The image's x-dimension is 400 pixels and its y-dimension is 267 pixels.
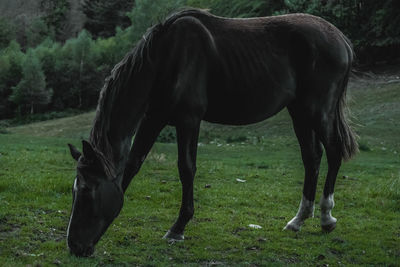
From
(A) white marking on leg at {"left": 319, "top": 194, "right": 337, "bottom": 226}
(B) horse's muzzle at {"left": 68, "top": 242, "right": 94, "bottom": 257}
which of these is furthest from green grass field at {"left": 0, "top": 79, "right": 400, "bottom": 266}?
(A) white marking on leg at {"left": 319, "top": 194, "right": 337, "bottom": 226}

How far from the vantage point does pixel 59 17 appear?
272ft

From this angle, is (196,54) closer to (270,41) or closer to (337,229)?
(270,41)

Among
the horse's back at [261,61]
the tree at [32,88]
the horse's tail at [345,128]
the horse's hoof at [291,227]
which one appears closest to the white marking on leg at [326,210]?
the horse's hoof at [291,227]

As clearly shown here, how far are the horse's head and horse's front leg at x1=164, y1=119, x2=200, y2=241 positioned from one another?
888 mm

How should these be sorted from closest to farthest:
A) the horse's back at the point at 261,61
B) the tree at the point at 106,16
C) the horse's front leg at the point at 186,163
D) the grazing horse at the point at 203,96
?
1. the grazing horse at the point at 203,96
2. the horse's front leg at the point at 186,163
3. the horse's back at the point at 261,61
4. the tree at the point at 106,16

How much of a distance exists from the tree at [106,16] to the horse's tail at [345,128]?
61.8 metres

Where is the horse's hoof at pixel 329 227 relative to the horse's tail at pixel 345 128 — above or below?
below

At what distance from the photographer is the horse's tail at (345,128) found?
5762 millimetres

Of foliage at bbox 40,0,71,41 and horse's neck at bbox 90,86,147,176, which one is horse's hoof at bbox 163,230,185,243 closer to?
horse's neck at bbox 90,86,147,176

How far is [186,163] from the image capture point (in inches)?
191


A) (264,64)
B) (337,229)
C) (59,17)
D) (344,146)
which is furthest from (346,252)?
(59,17)

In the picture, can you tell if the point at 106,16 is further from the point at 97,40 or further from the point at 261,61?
the point at 261,61

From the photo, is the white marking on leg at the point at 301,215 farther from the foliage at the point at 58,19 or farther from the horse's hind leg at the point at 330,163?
the foliage at the point at 58,19

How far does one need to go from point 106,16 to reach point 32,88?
78.5 ft
